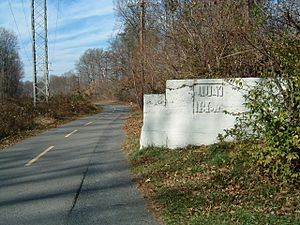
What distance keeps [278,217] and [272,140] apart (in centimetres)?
162

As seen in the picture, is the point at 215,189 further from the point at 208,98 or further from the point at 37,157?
the point at 37,157

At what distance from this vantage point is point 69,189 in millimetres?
7340

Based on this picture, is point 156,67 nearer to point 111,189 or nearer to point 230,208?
point 111,189

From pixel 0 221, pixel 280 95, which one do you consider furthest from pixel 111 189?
pixel 280 95

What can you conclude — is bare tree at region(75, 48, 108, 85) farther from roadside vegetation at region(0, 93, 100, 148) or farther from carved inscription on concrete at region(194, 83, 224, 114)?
carved inscription on concrete at region(194, 83, 224, 114)

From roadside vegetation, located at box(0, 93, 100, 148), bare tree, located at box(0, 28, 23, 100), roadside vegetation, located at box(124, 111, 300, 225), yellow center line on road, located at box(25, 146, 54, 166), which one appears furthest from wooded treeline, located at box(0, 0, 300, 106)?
bare tree, located at box(0, 28, 23, 100)

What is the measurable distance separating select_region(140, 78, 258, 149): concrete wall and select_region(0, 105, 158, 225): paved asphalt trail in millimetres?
1374

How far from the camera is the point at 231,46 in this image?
10.6m

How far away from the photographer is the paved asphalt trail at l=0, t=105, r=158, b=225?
18.4 feet

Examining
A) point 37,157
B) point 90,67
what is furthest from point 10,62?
point 37,157

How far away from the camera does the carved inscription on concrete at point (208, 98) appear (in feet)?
31.0

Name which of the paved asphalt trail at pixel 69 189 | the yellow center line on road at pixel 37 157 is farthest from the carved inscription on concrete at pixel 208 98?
the yellow center line on road at pixel 37 157

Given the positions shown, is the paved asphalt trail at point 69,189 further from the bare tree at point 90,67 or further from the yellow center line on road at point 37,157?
the bare tree at point 90,67

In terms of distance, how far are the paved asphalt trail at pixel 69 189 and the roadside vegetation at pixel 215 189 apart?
0.43 metres
